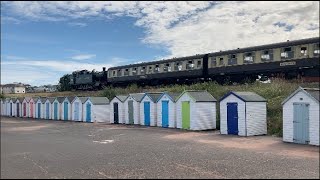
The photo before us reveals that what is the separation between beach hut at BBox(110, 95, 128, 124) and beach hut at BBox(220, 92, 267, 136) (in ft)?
38.1

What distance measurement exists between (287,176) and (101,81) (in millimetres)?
41844

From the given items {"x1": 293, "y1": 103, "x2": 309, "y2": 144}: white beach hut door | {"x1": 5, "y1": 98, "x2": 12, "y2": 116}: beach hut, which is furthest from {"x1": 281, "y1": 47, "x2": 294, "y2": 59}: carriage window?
{"x1": 5, "y1": 98, "x2": 12, "y2": 116}: beach hut

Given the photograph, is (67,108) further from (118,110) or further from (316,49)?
(316,49)

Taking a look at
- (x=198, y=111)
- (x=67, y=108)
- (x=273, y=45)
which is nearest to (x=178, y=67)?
(x=273, y=45)

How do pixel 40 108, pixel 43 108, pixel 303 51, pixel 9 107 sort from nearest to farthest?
pixel 303 51 < pixel 43 108 < pixel 40 108 < pixel 9 107

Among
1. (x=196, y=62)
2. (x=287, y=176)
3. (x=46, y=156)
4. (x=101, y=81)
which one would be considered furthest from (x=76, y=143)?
(x=101, y=81)

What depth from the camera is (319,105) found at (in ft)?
51.9

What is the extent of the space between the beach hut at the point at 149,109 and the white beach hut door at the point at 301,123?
1191cm

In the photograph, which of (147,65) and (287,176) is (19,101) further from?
(287,176)

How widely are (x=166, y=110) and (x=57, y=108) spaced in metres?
18.0

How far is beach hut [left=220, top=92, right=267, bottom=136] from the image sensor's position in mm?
19625

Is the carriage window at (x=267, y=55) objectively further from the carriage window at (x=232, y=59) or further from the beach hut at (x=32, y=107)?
the beach hut at (x=32, y=107)

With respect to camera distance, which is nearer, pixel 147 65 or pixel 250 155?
pixel 250 155

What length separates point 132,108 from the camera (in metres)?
29.1
